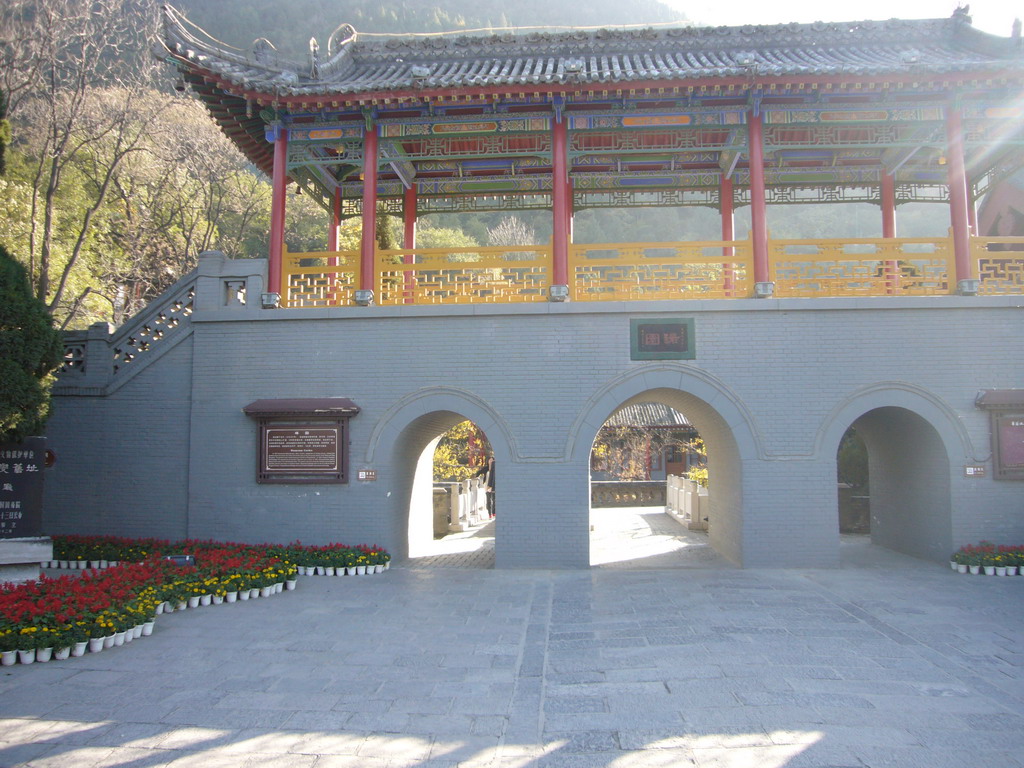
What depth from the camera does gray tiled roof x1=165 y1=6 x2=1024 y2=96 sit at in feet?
31.7

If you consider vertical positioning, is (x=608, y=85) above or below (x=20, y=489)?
above

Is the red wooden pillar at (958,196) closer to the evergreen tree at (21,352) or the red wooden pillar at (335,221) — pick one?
the red wooden pillar at (335,221)

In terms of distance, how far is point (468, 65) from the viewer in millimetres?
12188

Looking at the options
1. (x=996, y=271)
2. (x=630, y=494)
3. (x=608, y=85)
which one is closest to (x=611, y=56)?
(x=608, y=85)

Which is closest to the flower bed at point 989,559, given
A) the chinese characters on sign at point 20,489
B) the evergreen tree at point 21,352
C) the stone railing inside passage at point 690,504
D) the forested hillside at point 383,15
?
the stone railing inside passage at point 690,504

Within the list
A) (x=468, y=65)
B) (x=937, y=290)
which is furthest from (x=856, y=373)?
(x=468, y=65)

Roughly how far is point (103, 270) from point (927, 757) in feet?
69.1

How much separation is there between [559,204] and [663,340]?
2475 mm

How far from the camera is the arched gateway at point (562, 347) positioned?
31.1ft

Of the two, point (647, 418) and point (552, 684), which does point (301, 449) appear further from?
point (647, 418)

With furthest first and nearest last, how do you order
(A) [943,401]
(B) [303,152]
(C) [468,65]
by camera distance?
1. (C) [468,65]
2. (B) [303,152]
3. (A) [943,401]

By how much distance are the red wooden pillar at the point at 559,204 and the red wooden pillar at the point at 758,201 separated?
264 centimetres

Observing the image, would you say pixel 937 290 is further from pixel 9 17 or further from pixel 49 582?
pixel 9 17

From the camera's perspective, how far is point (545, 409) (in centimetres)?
966
